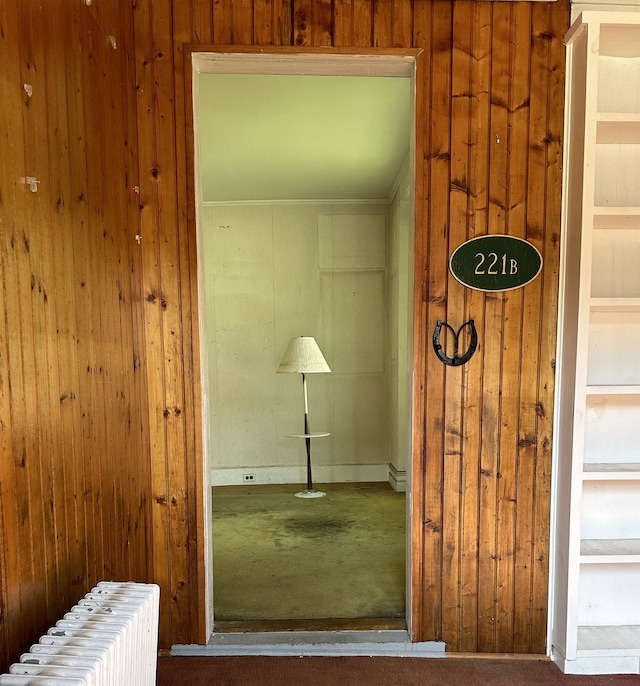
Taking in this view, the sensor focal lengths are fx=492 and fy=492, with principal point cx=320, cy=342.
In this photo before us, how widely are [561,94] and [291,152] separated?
2.16 metres

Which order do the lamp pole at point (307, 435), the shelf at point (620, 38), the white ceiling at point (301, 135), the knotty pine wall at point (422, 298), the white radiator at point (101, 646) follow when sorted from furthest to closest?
1. the lamp pole at point (307, 435)
2. the white ceiling at point (301, 135)
3. the shelf at point (620, 38)
4. the knotty pine wall at point (422, 298)
5. the white radiator at point (101, 646)

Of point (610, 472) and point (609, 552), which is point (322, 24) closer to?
point (610, 472)

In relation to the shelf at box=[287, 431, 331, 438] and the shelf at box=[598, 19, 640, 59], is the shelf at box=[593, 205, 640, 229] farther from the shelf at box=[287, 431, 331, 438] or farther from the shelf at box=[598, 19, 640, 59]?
the shelf at box=[287, 431, 331, 438]

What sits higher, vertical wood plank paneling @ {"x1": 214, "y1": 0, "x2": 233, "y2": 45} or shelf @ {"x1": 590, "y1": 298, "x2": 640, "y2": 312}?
vertical wood plank paneling @ {"x1": 214, "y1": 0, "x2": 233, "y2": 45}

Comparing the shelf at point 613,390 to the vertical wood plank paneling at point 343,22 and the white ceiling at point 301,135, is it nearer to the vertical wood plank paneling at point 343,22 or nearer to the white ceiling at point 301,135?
the vertical wood plank paneling at point 343,22

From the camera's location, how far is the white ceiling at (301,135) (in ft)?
9.46

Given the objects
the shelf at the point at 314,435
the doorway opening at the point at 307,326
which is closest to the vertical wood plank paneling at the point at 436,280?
the doorway opening at the point at 307,326

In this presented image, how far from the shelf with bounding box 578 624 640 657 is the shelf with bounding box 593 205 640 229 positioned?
1.91m

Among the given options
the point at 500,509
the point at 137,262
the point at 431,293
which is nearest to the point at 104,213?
the point at 137,262

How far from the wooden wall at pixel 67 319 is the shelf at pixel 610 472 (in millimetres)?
1992

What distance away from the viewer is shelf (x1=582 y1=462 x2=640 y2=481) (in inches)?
83.7

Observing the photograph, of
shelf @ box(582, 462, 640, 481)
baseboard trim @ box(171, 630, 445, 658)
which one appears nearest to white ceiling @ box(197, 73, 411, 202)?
shelf @ box(582, 462, 640, 481)

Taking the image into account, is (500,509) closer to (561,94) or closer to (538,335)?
(538,335)

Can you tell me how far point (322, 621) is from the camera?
2555 mm
